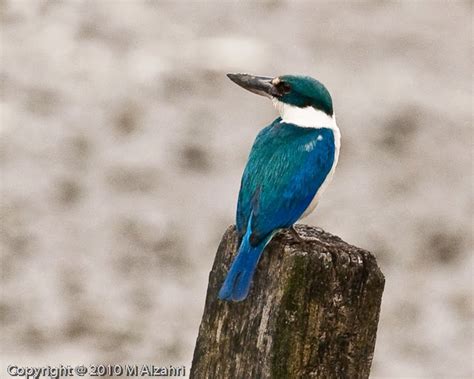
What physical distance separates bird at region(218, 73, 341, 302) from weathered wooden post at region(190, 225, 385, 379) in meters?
0.22

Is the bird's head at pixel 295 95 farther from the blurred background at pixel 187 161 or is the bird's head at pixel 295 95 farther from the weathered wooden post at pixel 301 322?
the blurred background at pixel 187 161

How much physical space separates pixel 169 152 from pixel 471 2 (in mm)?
3621

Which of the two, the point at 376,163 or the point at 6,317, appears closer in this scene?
the point at 6,317

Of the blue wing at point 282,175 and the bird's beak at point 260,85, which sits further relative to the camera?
the bird's beak at point 260,85

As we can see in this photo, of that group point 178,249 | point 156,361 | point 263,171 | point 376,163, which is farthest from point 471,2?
point 263,171

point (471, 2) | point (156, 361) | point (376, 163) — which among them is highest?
point (471, 2)

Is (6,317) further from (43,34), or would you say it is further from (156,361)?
(43,34)

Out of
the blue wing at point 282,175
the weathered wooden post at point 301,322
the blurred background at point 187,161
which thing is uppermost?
the blurred background at point 187,161

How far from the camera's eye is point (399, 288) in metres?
7.25

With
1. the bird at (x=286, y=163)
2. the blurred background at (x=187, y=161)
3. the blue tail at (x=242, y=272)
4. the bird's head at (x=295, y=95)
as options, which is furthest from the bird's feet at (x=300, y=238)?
the blurred background at (x=187, y=161)

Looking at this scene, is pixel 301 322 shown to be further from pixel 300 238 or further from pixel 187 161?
pixel 187 161

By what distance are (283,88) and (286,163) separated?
1.63 feet

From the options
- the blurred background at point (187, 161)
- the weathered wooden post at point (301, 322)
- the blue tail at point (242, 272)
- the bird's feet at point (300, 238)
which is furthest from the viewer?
the blurred background at point (187, 161)

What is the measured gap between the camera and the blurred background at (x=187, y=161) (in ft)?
22.2
